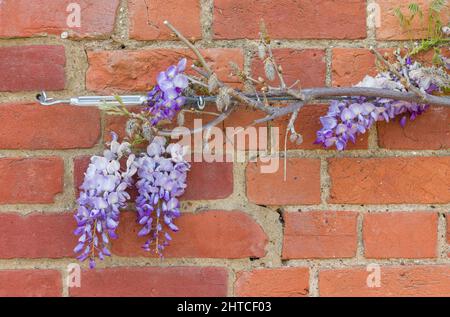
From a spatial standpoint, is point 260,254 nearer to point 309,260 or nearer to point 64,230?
point 309,260

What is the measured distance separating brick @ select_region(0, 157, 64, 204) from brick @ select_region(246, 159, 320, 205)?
302mm

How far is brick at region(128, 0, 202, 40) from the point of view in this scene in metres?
0.95

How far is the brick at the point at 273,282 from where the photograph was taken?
3.19ft

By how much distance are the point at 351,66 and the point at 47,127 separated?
19.1 inches

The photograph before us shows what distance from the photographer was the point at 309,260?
3.20ft

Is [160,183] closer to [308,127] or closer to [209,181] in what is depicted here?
[209,181]

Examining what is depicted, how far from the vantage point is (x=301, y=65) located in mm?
955

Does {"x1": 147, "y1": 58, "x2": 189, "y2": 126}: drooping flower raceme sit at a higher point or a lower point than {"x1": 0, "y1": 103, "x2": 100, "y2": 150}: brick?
higher

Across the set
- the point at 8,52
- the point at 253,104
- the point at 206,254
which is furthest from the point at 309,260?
the point at 8,52

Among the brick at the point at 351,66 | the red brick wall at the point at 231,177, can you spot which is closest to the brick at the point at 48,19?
the red brick wall at the point at 231,177

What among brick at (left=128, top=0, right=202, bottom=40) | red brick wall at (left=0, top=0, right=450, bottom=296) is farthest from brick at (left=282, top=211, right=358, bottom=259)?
brick at (left=128, top=0, right=202, bottom=40)

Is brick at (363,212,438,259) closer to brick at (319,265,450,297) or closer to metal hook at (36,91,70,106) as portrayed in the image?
brick at (319,265,450,297)

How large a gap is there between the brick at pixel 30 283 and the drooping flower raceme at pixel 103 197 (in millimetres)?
85

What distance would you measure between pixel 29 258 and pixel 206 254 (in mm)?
282
